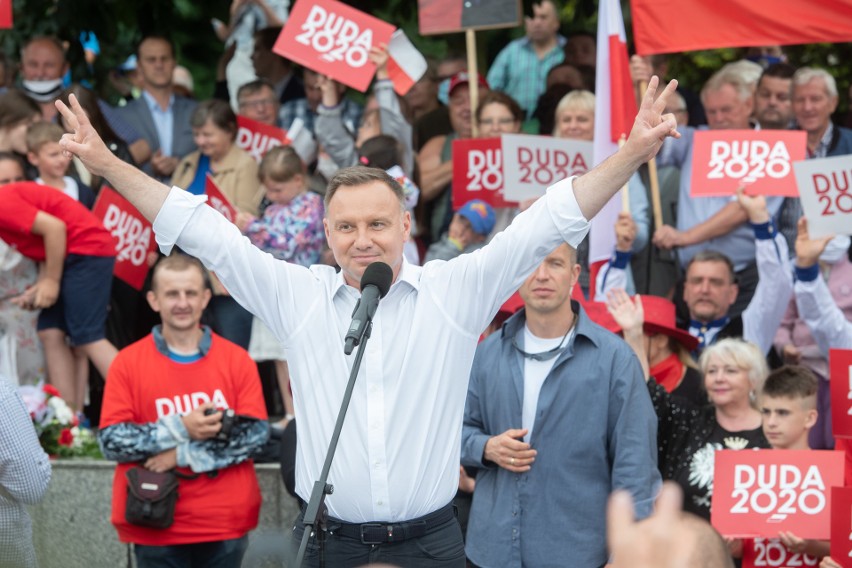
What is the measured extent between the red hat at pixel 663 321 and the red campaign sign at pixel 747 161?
1043 millimetres

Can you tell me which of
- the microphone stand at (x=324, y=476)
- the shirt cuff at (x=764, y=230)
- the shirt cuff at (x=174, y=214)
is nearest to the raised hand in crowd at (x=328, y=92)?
the shirt cuff at (x=764, y=230)

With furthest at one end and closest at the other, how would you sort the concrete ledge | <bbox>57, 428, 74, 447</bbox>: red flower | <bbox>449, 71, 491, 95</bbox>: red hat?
<bbox>449, 71, 491, 95</bbox>: red hat < <bbox>57, 428, 74, 447</bbox>: red flower < the concrete ledge

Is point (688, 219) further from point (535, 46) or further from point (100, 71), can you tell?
point (100, 71)

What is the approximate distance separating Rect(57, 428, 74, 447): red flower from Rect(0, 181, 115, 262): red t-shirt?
1148mm

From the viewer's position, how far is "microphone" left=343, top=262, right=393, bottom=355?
15.6 ft

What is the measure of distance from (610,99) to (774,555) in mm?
3680

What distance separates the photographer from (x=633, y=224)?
9.56 meters

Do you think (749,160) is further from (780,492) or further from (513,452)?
(513,452)

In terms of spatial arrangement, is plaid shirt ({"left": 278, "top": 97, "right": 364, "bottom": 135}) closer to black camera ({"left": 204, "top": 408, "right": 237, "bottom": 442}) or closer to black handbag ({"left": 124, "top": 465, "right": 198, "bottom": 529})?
black camera ({"left": 204, "top": 408, "right": 237, "bottom": 442})

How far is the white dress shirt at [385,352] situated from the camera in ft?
17.6

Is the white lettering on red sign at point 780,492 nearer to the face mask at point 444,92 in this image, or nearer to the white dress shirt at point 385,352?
the white dress shirt at point 385,352

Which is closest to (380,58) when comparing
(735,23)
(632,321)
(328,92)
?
(328,92)

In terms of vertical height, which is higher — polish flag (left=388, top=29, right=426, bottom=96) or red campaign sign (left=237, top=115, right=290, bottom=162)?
polish flag (left=388, top=29, right=426, bottom=96)

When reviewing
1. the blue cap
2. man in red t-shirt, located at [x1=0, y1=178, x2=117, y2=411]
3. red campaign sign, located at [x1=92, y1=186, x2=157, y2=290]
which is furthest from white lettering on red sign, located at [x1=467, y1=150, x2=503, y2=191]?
man in red t-shirt, located at [x1=0, y1=178, x2=117, y2=411]
